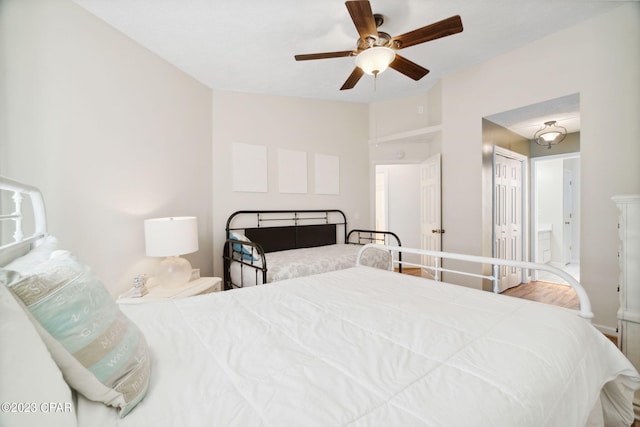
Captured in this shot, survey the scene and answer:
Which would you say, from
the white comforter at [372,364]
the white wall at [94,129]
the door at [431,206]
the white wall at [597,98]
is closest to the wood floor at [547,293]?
the white wall at [597,98]

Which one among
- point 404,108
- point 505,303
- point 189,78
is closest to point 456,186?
point 404,108

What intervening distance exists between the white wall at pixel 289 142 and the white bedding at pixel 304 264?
2.42ft

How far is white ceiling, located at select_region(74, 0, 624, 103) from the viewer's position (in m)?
2.19

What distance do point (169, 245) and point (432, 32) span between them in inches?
101

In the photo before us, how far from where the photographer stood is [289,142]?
3953 millimetres

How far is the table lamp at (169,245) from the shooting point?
7.14 ft

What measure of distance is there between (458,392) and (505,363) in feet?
0.79

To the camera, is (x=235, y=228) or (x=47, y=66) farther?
(x=235, y=228)

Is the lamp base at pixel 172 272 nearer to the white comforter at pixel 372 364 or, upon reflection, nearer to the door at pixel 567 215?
the white comforter at pixel 372 364

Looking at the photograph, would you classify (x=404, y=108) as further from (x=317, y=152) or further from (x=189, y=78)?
(x=189, y=78)

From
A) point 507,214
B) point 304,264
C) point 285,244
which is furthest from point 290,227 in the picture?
point 507,214

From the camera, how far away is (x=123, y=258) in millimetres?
2303

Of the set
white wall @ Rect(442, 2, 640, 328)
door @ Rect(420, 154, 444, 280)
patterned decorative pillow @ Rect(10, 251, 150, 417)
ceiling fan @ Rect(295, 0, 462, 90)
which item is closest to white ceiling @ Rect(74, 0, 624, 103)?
white wall @ Rect(442, 2, 640, 328)

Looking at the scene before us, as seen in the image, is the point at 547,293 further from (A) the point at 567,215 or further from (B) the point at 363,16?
(B) the point at 363,16
